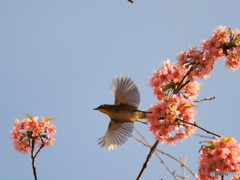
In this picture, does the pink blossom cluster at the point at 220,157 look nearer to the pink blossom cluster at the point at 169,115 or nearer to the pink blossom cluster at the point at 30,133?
the pink blossom cluster at the point at 169,115

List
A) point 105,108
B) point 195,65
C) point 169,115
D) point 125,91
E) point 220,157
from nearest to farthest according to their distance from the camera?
point 220,157 → point 169,115 → point 195,65 → point 125,91 → point 105,108

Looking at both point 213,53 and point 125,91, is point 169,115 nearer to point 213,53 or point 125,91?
point 213,53

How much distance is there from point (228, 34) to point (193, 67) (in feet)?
1.89

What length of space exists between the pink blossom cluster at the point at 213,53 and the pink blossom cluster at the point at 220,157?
117 centimetres

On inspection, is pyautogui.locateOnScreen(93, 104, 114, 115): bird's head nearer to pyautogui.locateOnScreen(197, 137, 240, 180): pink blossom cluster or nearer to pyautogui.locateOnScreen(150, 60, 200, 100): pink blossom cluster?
pyautogui.locateOnScreen(150, 60, 200, 100): pink blossom cluster

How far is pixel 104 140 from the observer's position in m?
4.66

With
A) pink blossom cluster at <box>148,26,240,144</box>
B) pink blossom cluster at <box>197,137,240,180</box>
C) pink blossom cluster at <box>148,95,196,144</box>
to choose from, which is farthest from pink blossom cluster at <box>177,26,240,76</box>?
pink blossom cluster at <box>197,137,240,180</box>

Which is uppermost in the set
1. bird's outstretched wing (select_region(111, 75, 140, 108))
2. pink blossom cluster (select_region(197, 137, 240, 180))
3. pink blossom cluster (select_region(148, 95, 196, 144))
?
bird's outstretched wing (select_region(111, 75, 140, 108))

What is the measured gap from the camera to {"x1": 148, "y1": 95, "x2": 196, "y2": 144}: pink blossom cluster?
10.4ft

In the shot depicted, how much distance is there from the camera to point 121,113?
4531 mm

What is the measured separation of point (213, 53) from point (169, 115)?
1094mm

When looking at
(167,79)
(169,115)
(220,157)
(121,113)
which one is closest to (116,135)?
(121,113)

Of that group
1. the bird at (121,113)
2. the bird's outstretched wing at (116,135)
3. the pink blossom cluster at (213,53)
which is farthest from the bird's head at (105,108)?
the pink blossom cluster at (213,53)

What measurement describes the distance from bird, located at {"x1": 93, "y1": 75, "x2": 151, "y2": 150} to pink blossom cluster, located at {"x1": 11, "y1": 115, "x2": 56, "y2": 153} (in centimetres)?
A: 100
